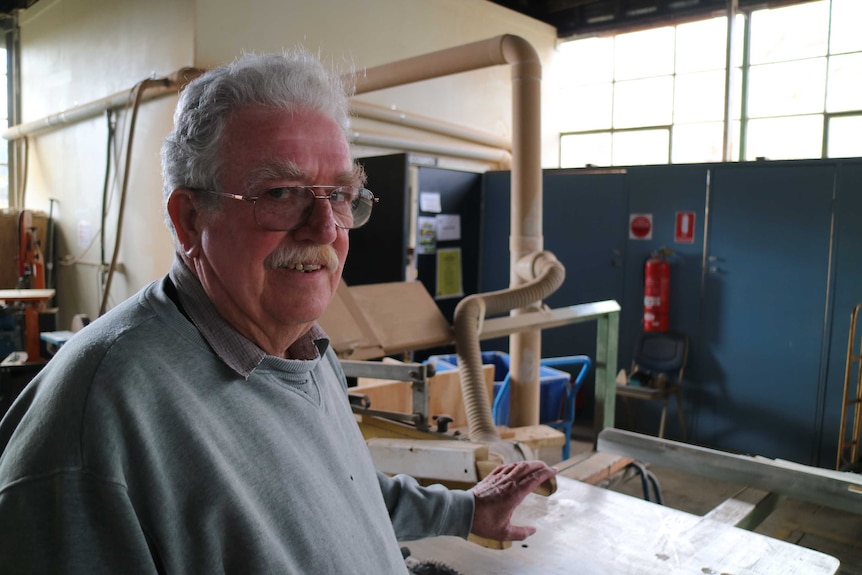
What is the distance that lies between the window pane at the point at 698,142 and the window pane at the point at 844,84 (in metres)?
0.88

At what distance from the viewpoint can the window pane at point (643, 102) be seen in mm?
6367

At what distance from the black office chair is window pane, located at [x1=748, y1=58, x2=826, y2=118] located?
2708 millimetres

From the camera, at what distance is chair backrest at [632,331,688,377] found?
429 cm

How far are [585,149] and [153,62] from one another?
174 inches

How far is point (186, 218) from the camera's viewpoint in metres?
Result: 0.77

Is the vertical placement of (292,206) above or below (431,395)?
above

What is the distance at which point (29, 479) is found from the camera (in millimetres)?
563

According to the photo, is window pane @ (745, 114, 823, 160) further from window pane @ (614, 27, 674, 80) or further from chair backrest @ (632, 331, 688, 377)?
chair backrest @ (632, 331, 688, 377)

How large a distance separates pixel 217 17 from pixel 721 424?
161 inches

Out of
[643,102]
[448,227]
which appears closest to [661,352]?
[448,227]

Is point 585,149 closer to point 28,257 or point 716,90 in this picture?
point 716,90

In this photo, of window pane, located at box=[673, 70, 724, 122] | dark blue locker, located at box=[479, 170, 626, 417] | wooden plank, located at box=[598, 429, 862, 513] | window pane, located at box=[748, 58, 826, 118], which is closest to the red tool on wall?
dark blue locker, located at box=[479, 170, 626, 417]

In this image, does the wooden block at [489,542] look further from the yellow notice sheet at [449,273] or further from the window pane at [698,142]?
the window pane at [698,142]

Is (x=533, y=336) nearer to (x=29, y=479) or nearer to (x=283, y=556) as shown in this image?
(x=283, y=556)
